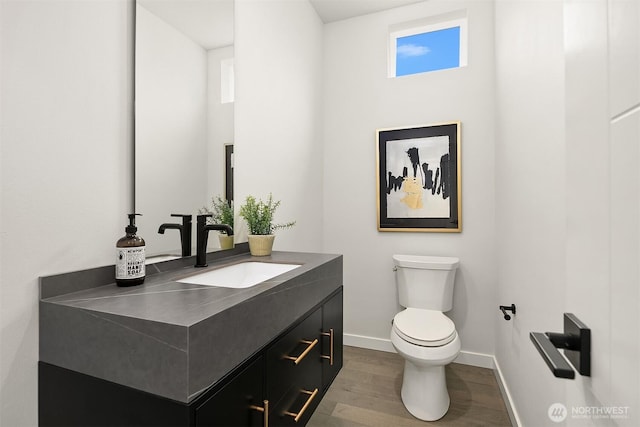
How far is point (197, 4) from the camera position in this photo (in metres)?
1.48

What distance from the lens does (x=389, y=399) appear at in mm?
2045

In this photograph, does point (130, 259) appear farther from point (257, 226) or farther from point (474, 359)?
point (474, 359)

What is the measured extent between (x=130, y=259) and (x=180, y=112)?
0.70 meters

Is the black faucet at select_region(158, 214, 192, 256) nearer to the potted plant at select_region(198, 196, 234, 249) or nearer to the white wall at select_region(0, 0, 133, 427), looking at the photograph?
the potted plant at select_region(198, 196, 234, 249)

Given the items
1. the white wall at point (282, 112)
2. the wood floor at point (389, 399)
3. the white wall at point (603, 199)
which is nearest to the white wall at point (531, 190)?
the wood floor at point (389, 399)

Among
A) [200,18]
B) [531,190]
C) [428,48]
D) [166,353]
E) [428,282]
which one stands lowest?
[428,282]

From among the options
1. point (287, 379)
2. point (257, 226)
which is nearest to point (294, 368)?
point (287, 379)

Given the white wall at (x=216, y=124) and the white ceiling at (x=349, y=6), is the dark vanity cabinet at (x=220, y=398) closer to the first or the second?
the white wall at (x=216, y=124)

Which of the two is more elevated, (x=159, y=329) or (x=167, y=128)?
(x=167, y=128)

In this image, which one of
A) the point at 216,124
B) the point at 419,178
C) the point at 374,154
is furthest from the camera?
the point at 374,154

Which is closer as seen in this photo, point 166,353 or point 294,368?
point 166,353

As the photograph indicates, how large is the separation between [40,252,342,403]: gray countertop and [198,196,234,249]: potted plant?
54 cm

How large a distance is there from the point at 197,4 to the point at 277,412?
5.79 ft

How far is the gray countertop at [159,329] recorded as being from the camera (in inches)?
27.5
